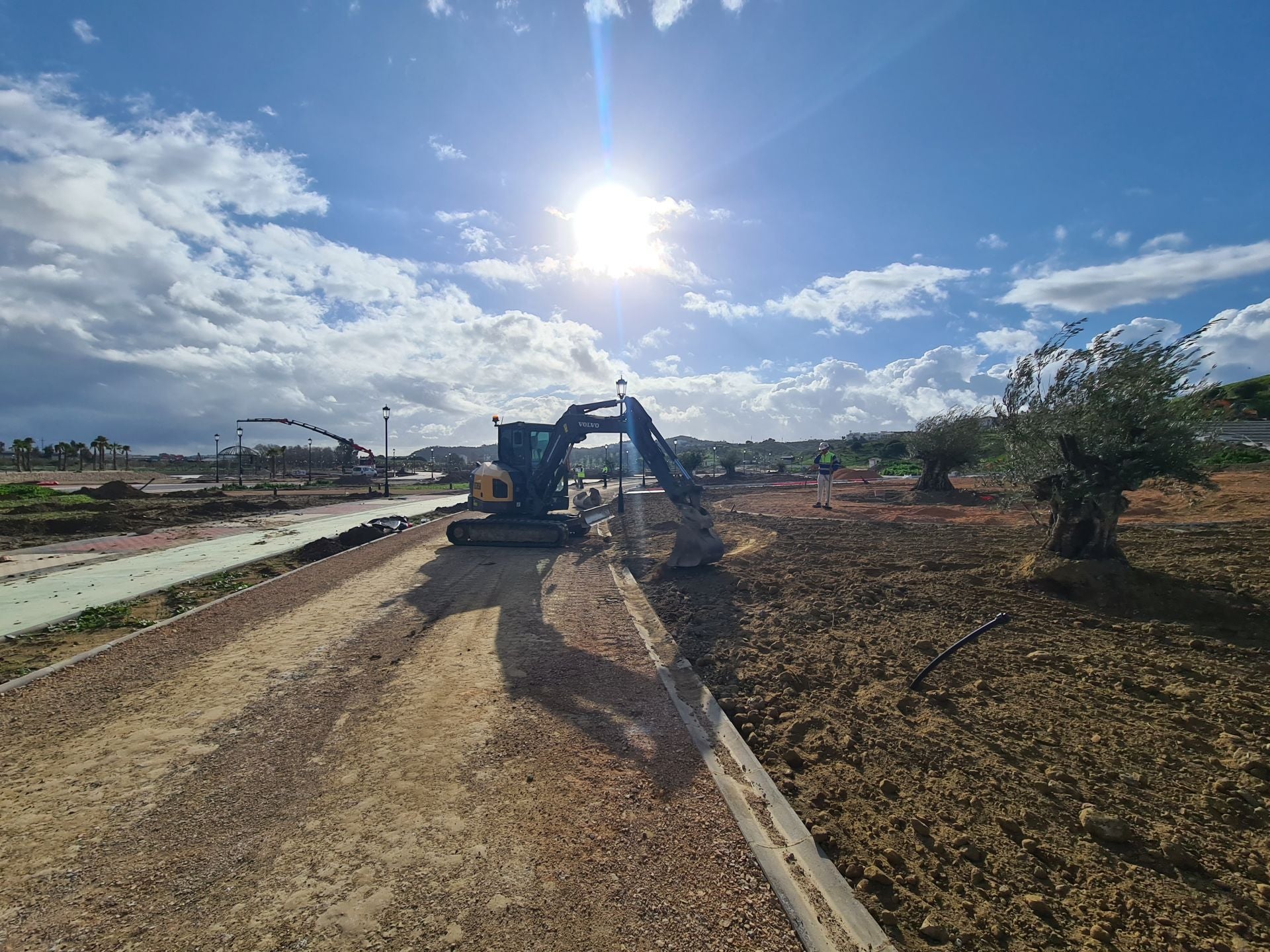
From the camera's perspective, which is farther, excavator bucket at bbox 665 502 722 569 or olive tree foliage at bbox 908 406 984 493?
olive tree foliage at bbox 908 406 984 493

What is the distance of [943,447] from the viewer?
2714 centimetres

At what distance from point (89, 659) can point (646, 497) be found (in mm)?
29316

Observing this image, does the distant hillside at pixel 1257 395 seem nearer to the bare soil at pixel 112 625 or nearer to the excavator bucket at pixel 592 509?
the excavator bucket at pixel 592 509

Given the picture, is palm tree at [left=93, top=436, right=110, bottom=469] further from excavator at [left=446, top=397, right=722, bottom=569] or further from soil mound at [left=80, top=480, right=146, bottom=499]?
excavator at [left=446, top=397, right=722, bottom=569]

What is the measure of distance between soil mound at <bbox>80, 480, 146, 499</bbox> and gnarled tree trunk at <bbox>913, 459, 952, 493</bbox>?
42.1m

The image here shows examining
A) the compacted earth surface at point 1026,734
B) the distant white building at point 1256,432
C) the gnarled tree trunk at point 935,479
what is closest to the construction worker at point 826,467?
the gnarled tree trunk at point 935,479

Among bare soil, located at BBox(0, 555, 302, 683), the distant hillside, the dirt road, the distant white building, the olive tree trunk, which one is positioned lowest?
the dirt road

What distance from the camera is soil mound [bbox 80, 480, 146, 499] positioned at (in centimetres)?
3166

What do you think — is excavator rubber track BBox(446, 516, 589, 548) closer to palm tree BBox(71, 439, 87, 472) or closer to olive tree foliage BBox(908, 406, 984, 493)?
olive tree foliage BBox(908, 406, 984, 493)

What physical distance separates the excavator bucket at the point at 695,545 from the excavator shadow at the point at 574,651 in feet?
5.21

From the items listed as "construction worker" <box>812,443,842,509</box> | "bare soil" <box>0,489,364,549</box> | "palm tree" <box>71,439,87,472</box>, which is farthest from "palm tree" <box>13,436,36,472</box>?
"construction worker" <box>812,443,842,509</box>

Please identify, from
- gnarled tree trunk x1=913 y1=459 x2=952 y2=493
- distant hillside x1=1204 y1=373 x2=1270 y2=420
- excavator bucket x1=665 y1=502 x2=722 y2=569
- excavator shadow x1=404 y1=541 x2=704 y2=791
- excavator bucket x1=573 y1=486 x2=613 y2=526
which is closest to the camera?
excavator shadow x1=404 y1=541 x2=704 y2=791

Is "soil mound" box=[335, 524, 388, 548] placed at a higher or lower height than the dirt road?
higher

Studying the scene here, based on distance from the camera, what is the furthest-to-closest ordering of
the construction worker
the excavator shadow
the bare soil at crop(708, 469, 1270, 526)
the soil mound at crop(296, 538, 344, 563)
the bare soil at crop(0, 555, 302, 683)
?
the construction worker → the soil mound at crop(296, 538, 344, 563) → the bare soil at crop(708, 469, 1270, 526) → the bare soil at crop(0, 555, 302, 683) → the excavator shadow
